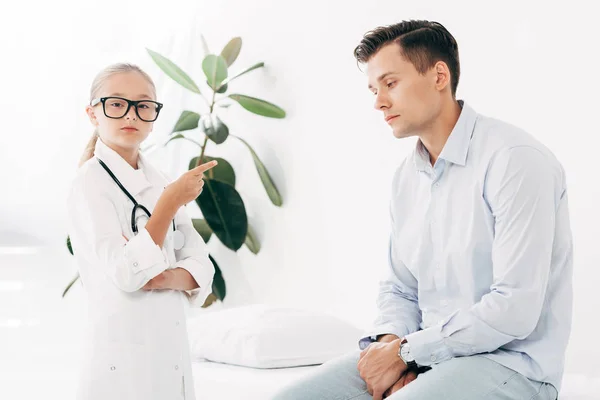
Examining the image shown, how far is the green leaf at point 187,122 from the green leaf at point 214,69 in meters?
0.18

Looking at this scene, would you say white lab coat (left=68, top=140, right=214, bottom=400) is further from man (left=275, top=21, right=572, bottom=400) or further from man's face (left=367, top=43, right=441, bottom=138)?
man's face (left=367, top=43, right=441, bottom=138)

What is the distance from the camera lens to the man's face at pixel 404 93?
171cm

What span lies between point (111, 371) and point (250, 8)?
2164mm

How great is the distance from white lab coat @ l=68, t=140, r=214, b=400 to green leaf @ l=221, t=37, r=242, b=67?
1658 mm

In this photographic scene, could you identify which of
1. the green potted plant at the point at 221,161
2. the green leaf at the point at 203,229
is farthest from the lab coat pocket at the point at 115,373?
the green leaf at the point at 203,229

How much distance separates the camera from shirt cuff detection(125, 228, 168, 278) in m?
1.55

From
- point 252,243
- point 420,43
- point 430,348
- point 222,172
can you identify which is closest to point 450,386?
point 430,348

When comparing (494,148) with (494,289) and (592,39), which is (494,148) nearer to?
(494,289)

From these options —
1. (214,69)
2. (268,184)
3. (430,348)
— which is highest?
(214,69)

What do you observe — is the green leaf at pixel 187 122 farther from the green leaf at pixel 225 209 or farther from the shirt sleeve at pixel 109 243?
the shirt sleeve at pixel 109 243

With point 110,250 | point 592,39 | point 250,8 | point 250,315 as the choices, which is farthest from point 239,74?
point 110,250

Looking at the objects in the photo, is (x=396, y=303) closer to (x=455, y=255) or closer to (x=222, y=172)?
(x=455, y=255)

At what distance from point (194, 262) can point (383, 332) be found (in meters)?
0.46

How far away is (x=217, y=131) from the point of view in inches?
126
